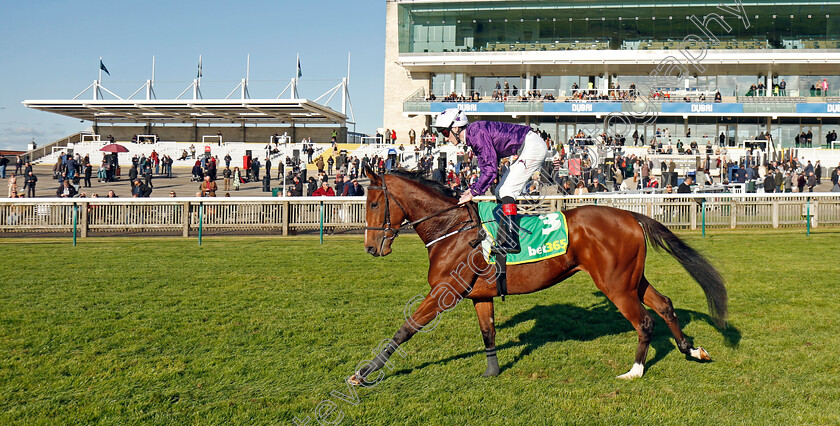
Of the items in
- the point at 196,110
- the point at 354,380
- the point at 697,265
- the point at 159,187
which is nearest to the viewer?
the point at 354,380

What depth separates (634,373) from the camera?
17.0 feet

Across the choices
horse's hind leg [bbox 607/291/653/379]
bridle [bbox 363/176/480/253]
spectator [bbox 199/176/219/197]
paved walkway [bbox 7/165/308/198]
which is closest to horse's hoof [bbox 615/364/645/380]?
horse's hind leg [bbox 607/291/653/379]

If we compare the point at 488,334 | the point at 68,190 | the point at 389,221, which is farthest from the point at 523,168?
the point at 68,190

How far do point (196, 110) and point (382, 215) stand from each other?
152 feet

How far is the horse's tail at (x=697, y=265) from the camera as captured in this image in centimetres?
570

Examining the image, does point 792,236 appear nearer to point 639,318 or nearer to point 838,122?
point 639,318

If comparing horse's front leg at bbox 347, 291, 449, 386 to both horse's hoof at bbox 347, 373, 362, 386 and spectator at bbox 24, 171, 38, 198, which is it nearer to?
horse's hoof at bbox 347, 373, 362, 386

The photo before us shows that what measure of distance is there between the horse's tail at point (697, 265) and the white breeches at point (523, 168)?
998mm

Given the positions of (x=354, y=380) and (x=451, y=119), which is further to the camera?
(x=451, y=119)

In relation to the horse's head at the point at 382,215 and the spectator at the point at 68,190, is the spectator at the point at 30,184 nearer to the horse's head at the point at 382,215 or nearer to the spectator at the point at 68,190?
the spectator at the point at 68,190

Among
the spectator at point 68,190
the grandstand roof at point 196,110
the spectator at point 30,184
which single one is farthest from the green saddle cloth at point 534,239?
the grandstand roof at point 196,110

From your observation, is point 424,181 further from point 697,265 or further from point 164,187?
point 164,187

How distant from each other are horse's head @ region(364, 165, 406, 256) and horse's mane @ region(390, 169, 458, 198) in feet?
0.49

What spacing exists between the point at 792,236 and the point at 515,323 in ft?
35.8
